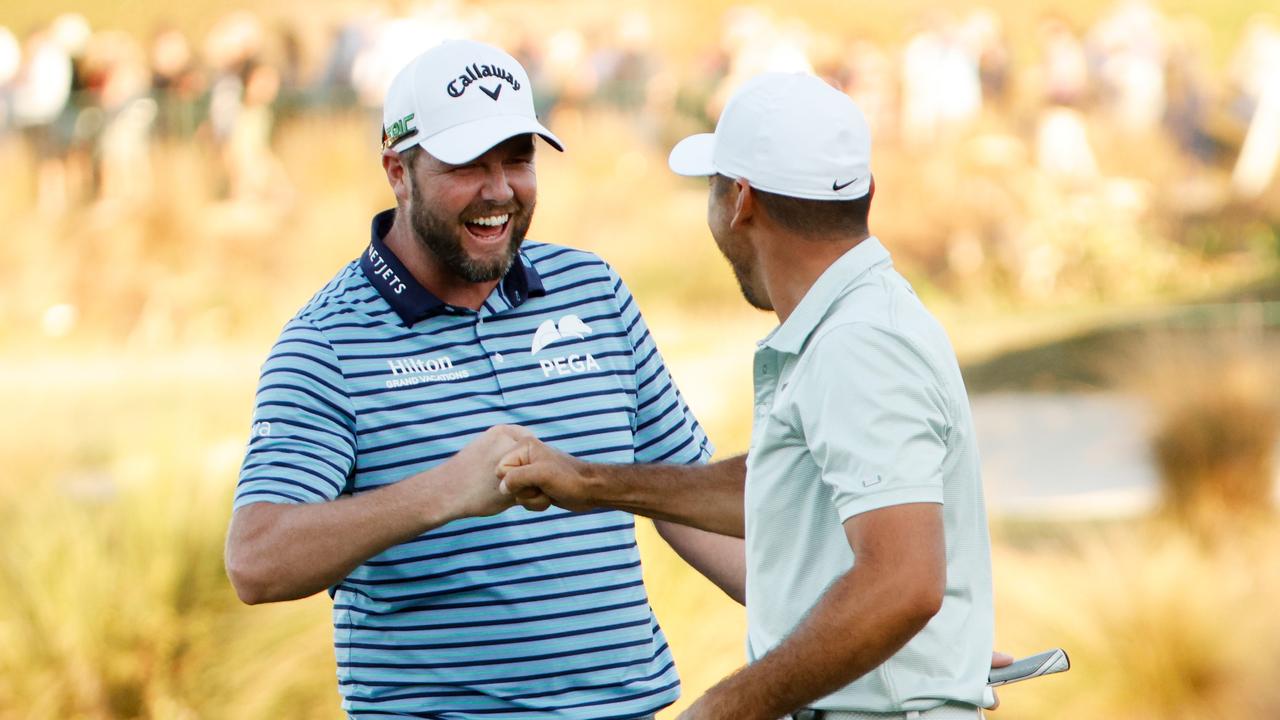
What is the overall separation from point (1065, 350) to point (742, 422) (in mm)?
10553

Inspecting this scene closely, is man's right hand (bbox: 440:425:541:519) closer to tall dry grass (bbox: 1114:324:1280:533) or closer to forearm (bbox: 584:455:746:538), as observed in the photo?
forearm (bbox: 584:455:746:538)

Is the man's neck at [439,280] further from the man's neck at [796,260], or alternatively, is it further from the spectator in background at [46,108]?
the spectator in background at [46,108]

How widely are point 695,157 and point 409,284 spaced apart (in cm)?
65

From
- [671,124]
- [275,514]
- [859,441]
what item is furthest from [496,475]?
[671,124]

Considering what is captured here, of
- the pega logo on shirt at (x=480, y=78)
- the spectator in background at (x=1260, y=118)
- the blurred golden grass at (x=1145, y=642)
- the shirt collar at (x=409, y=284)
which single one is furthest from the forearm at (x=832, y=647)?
the spectator in background at (x=1260, y=118)

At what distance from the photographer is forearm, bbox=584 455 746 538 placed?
111 inches

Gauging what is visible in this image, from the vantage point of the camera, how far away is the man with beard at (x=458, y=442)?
8.74 ft

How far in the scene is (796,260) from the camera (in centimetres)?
244

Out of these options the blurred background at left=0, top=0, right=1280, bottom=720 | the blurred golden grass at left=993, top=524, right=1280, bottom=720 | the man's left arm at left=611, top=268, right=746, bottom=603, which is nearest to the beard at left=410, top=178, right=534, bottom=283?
the man's left arm at left=611, top=268, right=746, bottom=603

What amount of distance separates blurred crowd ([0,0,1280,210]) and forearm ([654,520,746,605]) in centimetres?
1715

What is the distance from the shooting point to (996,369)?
1697 centimetres

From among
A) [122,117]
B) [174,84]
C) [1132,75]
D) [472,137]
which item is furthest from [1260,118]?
[472,137]

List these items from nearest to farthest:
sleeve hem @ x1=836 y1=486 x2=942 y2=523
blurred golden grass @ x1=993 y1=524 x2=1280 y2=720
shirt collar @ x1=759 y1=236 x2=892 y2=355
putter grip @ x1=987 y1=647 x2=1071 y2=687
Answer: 1. sleeve hem @ x1=836 y1=486 x2=942 y2=523
2. shirt collar @ x1=759 y1=236 x2=892 y2=355
3. putter grip @ x1=987 y1=647 x2=1071 y2=687
4. blurred golden grass @ x1=993 y1=524 x2=1280 y2=720

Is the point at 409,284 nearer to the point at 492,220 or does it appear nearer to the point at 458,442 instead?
the point at 492,220
